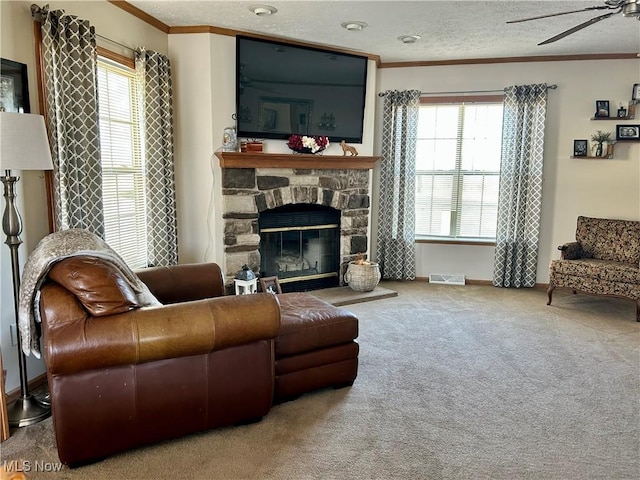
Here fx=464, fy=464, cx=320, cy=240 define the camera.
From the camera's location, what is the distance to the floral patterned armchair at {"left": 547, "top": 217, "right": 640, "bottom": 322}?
14.2ft

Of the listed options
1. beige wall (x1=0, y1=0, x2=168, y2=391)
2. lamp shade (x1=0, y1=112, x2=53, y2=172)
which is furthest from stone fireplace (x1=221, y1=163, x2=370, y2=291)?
lamp shade (x1=0, y1=112, x2=53, y2=172)

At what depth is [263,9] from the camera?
360 centimetres

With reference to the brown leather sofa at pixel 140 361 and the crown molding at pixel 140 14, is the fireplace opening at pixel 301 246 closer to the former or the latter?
the crown molding at pixel 140 14

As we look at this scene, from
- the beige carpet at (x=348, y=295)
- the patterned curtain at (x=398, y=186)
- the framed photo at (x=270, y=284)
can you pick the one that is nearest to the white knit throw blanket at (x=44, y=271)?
the framed photo at (x=270, y=284)

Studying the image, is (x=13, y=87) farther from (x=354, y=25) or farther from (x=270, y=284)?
(x=354, y=25)

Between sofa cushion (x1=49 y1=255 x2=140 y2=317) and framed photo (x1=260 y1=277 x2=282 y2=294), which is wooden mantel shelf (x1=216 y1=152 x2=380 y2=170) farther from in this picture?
sofa cushion (x1=49 y1=255 x2=140 y2=317)

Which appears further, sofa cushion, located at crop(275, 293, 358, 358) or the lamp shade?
sofa cushion, located at crop(275, 293, 358, 358)

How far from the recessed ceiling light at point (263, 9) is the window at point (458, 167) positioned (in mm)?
2411

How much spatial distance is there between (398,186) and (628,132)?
2.50 meters

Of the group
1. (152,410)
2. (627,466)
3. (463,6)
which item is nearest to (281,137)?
(463,6)

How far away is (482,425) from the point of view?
2502 mm

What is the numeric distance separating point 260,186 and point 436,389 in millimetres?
2520

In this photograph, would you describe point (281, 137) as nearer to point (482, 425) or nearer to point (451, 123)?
point (451, 123)

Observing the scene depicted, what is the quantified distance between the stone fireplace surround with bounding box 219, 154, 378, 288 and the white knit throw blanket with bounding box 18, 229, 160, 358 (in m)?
2.11
